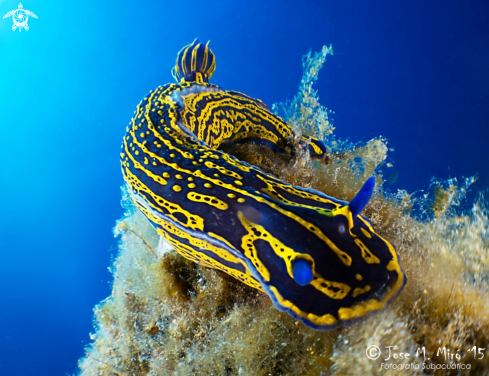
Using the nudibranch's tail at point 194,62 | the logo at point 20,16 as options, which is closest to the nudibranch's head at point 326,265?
the nudibranch's tail at point 194,62

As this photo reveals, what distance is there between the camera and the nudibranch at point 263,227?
1.50 meters

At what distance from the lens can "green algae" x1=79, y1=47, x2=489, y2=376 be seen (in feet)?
4.93

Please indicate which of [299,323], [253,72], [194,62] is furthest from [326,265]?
[253,72]

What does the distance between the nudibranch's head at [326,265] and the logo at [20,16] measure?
51.5 ft

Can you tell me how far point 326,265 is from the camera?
150cm

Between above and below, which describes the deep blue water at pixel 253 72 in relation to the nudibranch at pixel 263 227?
above

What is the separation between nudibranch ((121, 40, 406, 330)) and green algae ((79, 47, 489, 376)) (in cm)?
26

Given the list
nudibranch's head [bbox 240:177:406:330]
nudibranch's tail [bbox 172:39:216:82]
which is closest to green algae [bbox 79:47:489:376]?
nudibranch's head [bbox 240:177:406:330]

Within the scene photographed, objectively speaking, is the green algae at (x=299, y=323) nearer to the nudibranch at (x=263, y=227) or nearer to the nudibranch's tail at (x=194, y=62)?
the nudibranch at (x=263, y=227)

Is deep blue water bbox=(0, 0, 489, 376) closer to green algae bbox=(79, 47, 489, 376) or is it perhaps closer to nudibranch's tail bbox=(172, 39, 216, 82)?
nudibranch's tail bbox=(172, 39, 216, 82)

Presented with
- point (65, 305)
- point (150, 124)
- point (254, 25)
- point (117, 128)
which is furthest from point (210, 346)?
point (65, 305)

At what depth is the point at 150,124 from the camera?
3.13 m

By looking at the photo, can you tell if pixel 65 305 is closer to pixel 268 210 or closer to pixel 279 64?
pixel 279 64

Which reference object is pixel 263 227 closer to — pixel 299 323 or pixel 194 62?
pixel 299 323
